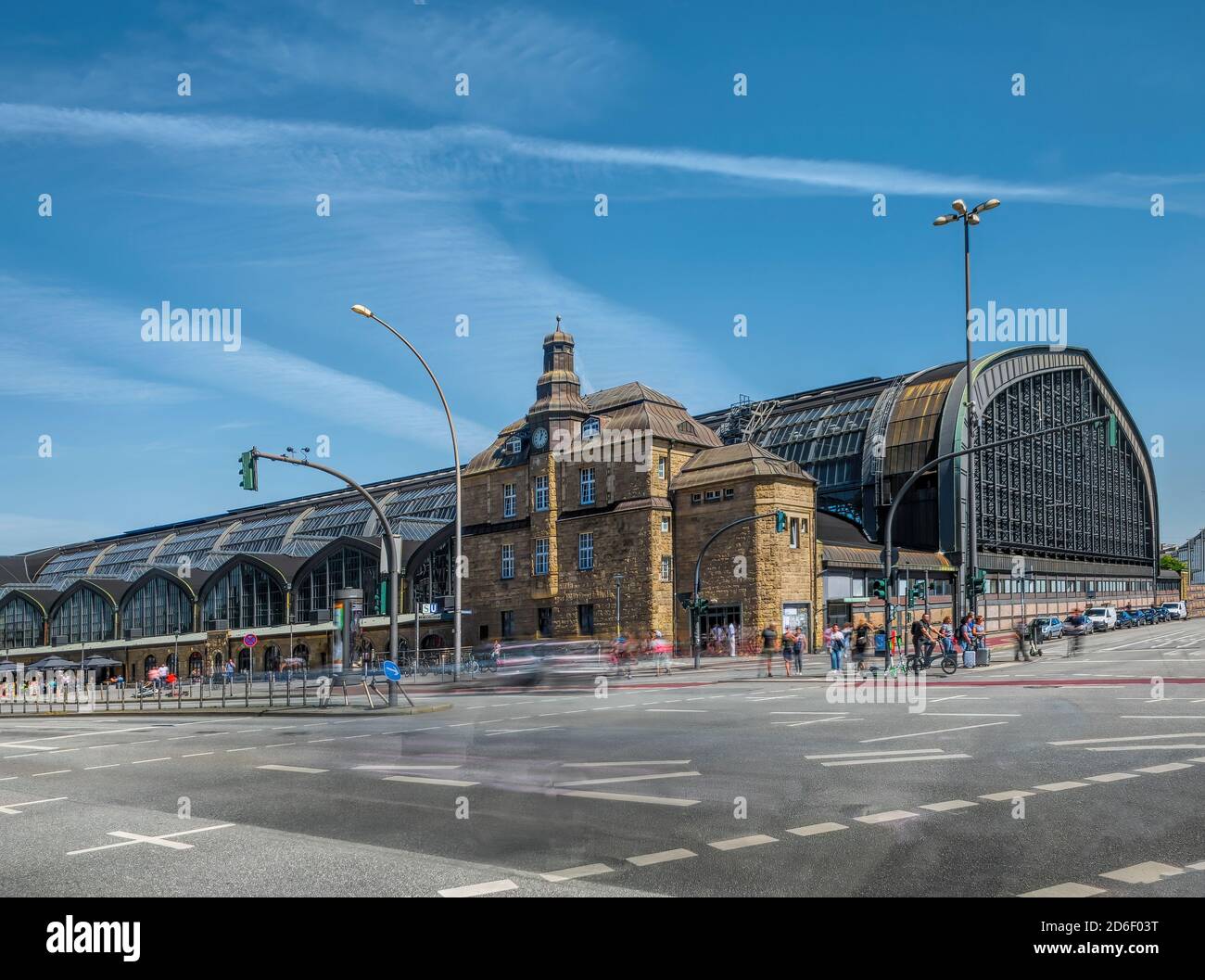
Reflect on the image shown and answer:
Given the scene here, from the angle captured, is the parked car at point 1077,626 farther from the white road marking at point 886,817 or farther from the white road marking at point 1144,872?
the white road marking at point 1144,872

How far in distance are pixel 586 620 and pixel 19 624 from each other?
61.5m

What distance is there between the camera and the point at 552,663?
103ft

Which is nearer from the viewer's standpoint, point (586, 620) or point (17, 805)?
point (17, 805)

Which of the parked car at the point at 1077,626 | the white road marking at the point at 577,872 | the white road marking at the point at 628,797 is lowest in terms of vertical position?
the parked car at the point at 1077,626

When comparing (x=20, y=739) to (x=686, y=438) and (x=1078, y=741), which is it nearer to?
(x=1078, y=741)

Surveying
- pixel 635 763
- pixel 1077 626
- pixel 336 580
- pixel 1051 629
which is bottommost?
pixel 1051 629

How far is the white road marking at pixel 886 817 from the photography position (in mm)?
8922

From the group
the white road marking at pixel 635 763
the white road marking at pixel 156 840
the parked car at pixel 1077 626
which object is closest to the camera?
the white road marking at pixel 156 840

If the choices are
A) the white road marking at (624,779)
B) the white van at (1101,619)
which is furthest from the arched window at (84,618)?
the white road marking at (624,779)

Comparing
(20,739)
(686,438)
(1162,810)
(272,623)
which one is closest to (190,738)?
(20,739)

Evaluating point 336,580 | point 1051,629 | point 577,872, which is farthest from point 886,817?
point 336,580

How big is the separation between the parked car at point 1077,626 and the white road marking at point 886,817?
3794 cm

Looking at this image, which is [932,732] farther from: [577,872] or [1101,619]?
[1101,619]

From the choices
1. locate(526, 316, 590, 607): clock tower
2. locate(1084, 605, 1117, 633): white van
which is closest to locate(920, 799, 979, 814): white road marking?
locate(526, 316, 590, 607): clock tower
